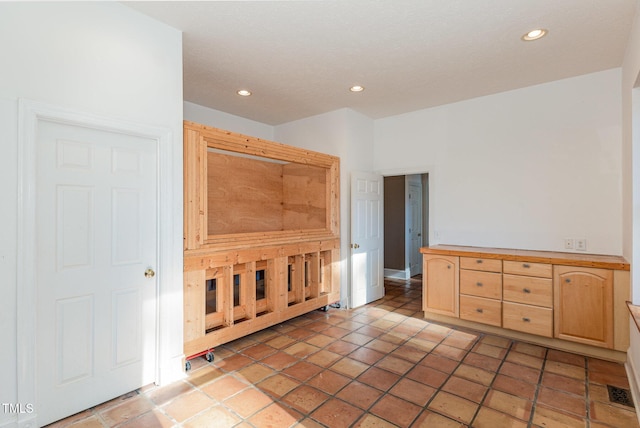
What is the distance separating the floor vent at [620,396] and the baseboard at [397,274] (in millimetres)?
3933

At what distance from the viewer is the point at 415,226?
6691 millimetres

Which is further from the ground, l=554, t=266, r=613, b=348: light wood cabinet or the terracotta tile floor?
l=554, t=266, r=613, b=348: light wood cabinet

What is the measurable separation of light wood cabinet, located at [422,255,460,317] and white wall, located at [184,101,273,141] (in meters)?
3.39

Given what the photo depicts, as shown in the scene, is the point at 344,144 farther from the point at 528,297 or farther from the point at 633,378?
the point at 633,378

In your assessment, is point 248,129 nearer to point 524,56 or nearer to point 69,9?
point 69,9

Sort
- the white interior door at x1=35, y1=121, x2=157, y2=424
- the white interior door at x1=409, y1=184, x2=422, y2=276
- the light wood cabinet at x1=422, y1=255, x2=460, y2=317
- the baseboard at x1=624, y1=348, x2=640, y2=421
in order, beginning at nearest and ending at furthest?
the white interior door at x1=35, y1=121, x2=157, y2=424 → the baseboard at x1=624, y1=348, x2=640, y2=421 → the light wood cabinet at x1=422, y1=255, x2=460, y2=317 → the white interior door at x1=409, y1=184, x2=422, y2=276

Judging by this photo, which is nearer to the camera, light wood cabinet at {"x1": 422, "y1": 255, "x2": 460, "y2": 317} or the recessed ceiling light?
the recessed ceiling light

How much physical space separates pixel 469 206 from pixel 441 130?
1.16 meters

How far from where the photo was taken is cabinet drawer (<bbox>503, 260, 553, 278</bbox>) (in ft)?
10.5

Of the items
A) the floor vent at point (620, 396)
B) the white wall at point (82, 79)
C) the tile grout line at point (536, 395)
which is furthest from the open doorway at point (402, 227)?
the white wall at point (82, 79)

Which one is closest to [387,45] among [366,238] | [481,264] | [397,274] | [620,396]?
[481,264]

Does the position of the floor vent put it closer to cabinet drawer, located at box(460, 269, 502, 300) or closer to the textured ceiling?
cabinet drawer, located at box(460, 269, 502, 300)

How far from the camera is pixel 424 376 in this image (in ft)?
8.69

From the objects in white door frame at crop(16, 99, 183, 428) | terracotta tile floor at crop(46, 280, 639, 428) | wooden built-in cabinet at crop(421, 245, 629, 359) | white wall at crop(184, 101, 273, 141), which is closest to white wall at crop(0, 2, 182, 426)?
white door frame at crop(16, 99, 183, 428)
